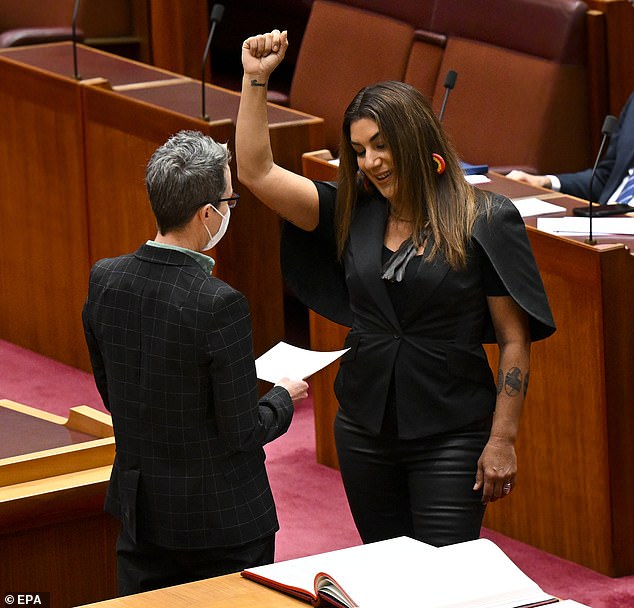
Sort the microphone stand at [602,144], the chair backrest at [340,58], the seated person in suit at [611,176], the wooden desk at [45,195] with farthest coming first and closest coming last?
the chair backrest at [340,58] → the wooden desk at [45,195] → the seated person in suit at [611,176] → the microphone stand at [602,144]

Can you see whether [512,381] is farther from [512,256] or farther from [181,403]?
[181,403]

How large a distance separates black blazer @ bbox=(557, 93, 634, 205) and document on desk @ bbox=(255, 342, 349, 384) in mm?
2010

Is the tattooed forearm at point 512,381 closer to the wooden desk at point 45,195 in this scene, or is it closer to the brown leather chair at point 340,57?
the wooden desk at point 45,195

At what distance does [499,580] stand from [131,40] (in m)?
4.69

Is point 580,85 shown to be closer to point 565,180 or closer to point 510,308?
point 565,180

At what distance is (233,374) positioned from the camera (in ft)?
7.83

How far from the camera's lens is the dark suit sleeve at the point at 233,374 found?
238 cm

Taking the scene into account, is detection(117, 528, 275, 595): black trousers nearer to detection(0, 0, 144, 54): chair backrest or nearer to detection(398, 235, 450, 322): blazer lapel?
detection(398, 235, 450, 322): blazer lapel

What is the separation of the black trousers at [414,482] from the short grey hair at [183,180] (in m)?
0.56

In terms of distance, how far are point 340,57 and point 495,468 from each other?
3.36 metres

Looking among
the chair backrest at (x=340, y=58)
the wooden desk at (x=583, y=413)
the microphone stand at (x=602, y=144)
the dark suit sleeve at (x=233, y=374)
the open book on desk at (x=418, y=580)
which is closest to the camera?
the open book on desk at (x=418, y=580)

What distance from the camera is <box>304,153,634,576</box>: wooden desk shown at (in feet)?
11.6

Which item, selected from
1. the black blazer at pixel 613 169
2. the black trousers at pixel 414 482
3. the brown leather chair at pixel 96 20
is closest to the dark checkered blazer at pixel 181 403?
the black trousers at pixel 414 482

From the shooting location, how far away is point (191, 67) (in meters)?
6.33
